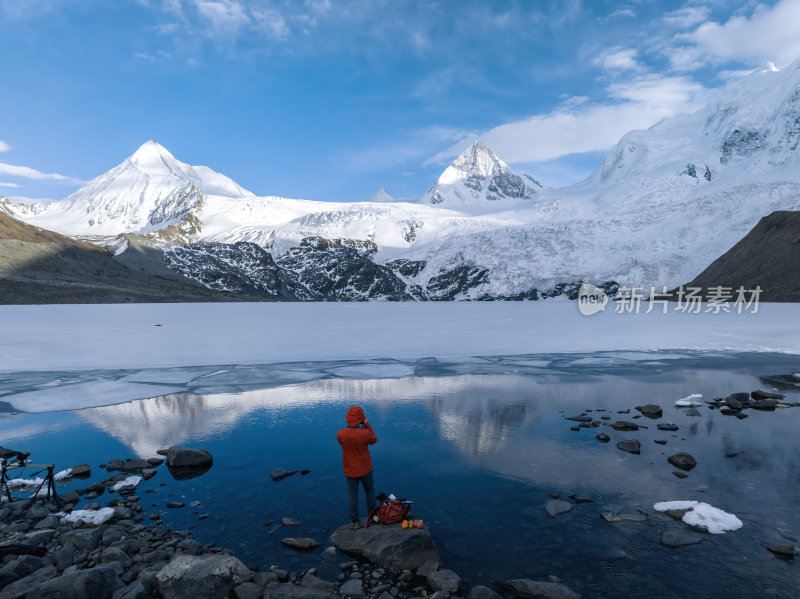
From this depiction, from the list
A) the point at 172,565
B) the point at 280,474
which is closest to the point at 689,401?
the point at 280,474

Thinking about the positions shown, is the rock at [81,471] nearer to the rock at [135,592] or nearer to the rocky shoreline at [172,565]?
the rocky shoreline at [172,565]

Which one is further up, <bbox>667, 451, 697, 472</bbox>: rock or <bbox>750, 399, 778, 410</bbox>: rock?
<bbox>750, 399, 778, 410</bbox>: rock

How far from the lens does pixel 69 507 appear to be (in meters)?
10.1

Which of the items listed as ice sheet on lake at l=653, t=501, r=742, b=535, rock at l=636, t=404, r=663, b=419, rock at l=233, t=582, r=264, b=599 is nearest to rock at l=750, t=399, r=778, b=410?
rock at l=636, t=404, r=663, b=419

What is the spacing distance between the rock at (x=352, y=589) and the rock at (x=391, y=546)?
0.68 m

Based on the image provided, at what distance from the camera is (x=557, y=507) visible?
10164 millimetres

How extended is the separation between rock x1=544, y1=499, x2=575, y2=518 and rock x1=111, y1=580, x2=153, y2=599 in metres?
7.34

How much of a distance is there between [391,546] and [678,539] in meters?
5.24

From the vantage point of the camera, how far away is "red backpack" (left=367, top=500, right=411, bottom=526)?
9.30m

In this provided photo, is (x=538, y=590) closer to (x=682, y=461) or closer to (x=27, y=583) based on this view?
(x=682, y=461)

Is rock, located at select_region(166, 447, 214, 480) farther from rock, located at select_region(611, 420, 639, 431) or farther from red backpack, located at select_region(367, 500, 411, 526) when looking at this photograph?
rock, located at select_region(611, 420, 639, 431)

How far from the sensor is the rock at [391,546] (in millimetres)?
8195

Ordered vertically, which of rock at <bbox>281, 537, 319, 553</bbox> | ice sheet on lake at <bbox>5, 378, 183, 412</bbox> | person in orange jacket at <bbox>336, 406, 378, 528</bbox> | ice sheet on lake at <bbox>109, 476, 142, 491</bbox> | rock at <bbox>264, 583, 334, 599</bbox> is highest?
person in orange jacket at <bbox>336, 406, 378, 528</bbox>

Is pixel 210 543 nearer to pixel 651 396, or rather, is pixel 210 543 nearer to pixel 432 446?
pixel 432 446
